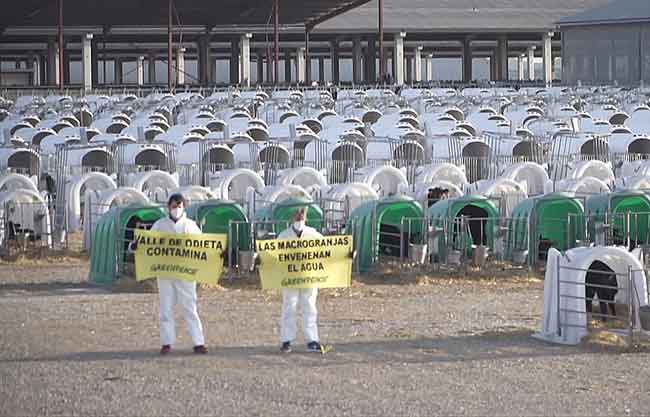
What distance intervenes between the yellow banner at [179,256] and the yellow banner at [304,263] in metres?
0.45

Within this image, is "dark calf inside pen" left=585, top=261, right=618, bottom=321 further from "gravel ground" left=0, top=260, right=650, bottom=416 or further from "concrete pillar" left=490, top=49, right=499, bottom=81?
"concrete pillar" left=490, top=49, right=499, bottom=81

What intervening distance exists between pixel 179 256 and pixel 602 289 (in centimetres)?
435

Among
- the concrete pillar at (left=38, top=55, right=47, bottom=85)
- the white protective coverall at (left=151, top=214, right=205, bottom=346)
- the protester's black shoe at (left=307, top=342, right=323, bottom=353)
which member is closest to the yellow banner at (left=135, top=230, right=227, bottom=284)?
the white protective coverall at (left=151, top=214, right=205, bottom=346)

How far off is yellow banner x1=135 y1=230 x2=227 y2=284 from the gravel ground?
2.40 ft

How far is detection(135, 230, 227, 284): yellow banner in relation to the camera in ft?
49.9

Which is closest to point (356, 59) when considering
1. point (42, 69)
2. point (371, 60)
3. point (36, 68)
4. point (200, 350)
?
point (371, 60)

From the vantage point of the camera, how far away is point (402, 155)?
3197cm

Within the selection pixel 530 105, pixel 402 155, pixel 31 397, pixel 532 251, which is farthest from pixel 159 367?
pixel 530 105

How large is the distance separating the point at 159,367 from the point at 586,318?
4.29 m

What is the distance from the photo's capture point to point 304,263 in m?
15.4

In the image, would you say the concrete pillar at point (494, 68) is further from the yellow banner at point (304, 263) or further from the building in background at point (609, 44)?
the yellow banner at point (304, 263)

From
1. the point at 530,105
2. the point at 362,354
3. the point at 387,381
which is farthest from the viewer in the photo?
the point at 530,105

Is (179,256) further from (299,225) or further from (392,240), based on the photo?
(392,240)

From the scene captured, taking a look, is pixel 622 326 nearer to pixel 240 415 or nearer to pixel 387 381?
pixel 387 381
